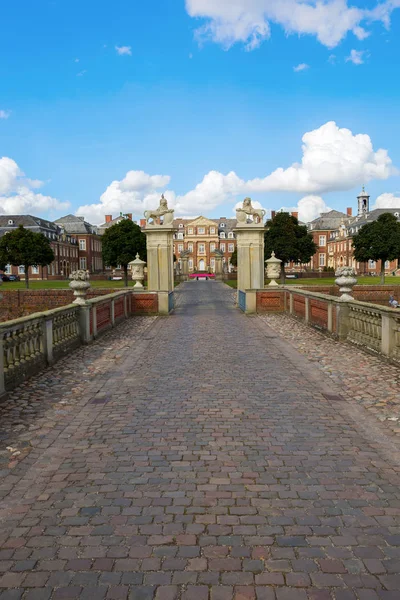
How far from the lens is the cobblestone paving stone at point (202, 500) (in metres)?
2.82

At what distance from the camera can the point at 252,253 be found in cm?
2181

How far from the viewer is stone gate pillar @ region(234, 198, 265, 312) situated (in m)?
21.5

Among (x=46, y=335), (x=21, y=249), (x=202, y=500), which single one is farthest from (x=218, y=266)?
(x=202, y=500)

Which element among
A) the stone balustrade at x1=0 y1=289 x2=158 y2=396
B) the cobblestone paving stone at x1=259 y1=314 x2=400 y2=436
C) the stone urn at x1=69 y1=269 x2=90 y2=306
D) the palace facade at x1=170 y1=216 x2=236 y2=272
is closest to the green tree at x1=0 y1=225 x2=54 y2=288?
the stone balustrade at x1=0 y1=289 x2=158 y2=396

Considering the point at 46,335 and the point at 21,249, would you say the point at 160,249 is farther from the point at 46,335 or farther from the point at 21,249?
the point at 21,249

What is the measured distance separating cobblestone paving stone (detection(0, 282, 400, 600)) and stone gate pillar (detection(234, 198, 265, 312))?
14.7 metres

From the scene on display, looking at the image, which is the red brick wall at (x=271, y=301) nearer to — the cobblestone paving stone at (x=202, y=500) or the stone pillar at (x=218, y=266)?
the cobblestone paving stone at (x=202, y=500)

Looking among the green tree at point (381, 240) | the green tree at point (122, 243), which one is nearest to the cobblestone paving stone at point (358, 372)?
the green tree at point (381, 240)

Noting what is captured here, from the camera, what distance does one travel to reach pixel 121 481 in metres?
4.11

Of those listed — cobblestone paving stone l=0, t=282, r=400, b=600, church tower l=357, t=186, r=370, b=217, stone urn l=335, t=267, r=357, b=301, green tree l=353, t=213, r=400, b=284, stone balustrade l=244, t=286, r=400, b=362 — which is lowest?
cobblestone paving stone l=0, t=282, r=400, b=600

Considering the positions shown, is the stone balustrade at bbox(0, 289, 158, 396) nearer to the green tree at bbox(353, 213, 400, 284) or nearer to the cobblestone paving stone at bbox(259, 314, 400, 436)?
the cobblestone paving stone at bbox(259, 314, 400, 436)

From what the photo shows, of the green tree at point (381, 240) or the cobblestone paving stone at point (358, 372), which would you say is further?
the green tree at point (381, 240)

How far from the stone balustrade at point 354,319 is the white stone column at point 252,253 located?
2387 millimetres

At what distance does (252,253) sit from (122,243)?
883 inches
